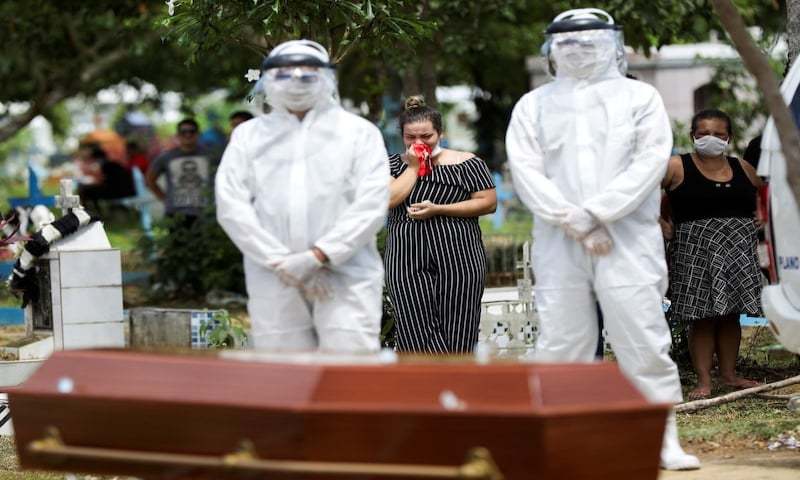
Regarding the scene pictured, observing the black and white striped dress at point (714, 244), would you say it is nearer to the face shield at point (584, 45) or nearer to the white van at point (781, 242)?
the white van at point (781, 242)

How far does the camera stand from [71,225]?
9.66 metres

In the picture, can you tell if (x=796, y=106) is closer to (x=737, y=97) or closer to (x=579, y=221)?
(x=579, y=221)

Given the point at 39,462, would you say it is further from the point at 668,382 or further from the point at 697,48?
the point at 697,48

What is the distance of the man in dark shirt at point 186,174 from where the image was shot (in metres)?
14.5

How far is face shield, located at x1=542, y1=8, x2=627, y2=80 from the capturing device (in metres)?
6.64

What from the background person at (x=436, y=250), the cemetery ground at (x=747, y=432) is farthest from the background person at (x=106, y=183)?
the background person at (x=436, y=250)

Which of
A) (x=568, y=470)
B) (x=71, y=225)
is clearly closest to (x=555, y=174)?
(x=568, y=470)

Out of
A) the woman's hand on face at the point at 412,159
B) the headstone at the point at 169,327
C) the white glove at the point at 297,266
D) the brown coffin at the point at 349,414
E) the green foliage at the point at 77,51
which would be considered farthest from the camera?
the green foliage at the point at 77,51

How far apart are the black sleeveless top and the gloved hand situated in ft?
9.05

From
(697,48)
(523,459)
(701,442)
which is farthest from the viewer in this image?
(697,48)

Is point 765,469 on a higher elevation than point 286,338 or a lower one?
lower

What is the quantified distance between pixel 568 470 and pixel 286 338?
6.99 ft

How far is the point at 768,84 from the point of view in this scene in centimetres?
584

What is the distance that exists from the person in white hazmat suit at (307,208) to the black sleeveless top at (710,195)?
2.50 metres
